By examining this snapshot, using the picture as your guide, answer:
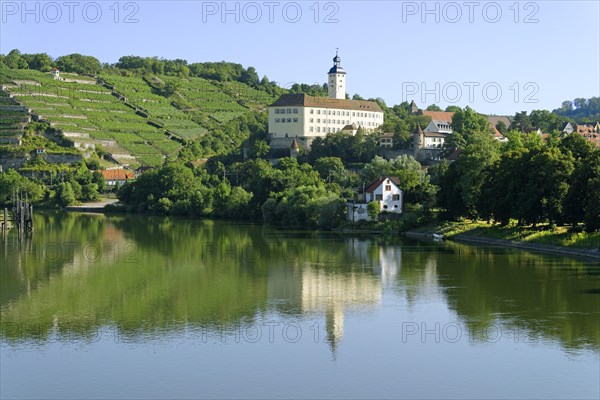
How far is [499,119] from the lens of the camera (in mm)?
115312

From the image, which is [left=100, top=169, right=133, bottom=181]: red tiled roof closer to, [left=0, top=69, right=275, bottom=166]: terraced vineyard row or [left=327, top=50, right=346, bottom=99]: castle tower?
[left=0, top=69, right=275, bottom=166]: terraced vineyard row

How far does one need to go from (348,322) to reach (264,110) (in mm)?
100458

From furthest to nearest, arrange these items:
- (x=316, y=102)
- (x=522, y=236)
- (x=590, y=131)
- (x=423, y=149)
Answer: (x=590, y=131), (x=316, y=102), (x=423, y=149), (x=522, y=236)

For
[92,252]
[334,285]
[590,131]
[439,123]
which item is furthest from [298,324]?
[590,131]

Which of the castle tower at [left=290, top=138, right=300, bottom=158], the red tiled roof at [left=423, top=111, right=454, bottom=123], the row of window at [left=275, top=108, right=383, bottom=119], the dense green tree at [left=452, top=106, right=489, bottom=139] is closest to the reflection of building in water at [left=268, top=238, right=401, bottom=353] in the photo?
the dense green tree at [left=452, top=106, right=489, bottom=139]

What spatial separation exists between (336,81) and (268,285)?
71.8 m

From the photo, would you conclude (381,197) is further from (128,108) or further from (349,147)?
(128,108)

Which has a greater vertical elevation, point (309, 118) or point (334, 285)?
point (309, 118)

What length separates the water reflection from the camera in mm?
27891

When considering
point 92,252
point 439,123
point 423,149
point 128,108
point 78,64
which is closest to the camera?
point 92,252

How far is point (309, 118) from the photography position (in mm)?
95562

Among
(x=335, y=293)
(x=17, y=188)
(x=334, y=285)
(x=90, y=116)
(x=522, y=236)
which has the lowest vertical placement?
(x=335, y=293)

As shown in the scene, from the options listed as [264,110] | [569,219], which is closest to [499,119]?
[264,110]

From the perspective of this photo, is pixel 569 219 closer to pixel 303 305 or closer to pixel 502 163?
pixel 502 163
